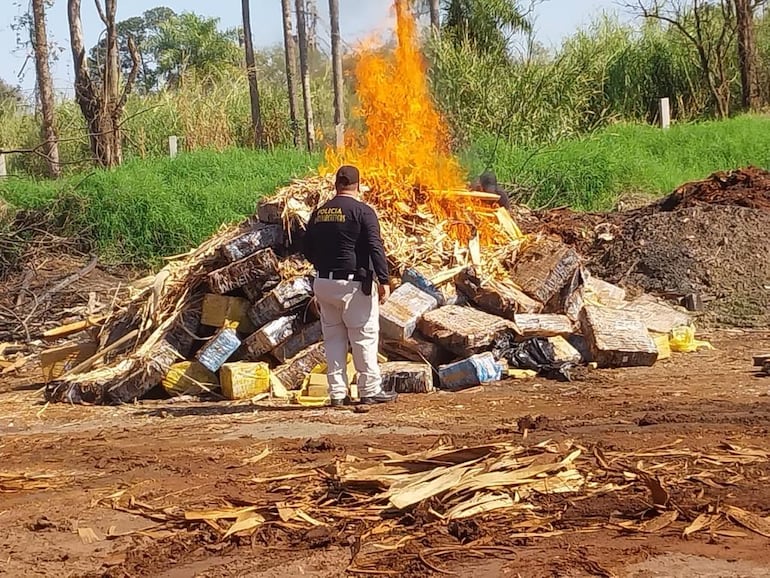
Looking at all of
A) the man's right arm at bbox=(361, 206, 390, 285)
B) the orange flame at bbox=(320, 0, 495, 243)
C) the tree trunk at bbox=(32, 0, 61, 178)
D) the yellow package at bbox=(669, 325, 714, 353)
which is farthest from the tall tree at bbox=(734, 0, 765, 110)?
the man's right arm at bbox=(361, 206, 390, 285)

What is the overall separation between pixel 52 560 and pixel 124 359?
543 cm

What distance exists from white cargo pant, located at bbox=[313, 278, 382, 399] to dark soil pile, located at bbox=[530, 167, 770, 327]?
5613 millimetres

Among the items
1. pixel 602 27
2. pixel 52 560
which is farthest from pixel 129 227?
pixel 602 27

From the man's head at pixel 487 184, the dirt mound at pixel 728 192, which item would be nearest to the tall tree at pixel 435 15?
the dirt mound at pixel 728 192

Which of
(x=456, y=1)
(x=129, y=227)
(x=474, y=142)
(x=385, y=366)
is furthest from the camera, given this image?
(x=456, y=1)

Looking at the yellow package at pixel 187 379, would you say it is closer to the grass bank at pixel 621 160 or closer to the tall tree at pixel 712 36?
the grass bank at pixel 621 160

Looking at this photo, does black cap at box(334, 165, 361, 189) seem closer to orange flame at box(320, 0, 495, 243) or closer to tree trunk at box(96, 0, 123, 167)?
orange flame at box(320, 0, 495, 243)

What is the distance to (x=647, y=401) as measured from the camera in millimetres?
8742

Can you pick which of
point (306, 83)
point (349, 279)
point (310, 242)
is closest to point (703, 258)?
point (349, 279)

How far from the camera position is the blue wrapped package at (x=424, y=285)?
428 inches

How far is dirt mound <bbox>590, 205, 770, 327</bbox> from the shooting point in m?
13.2

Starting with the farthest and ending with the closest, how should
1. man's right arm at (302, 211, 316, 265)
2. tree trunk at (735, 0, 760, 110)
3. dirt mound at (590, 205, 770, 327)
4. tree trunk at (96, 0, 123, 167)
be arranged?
tree trunk at (735, 0, 760, 110)
tree trunk at (96, 0, 123, 167)
dirt mound at (590, 205, 770, 327)
man's right arm at (302, 211, 316, 265)

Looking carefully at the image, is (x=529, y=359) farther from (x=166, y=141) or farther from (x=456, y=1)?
(x=456, y=1)

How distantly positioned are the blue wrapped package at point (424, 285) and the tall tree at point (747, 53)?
21.5 meters
